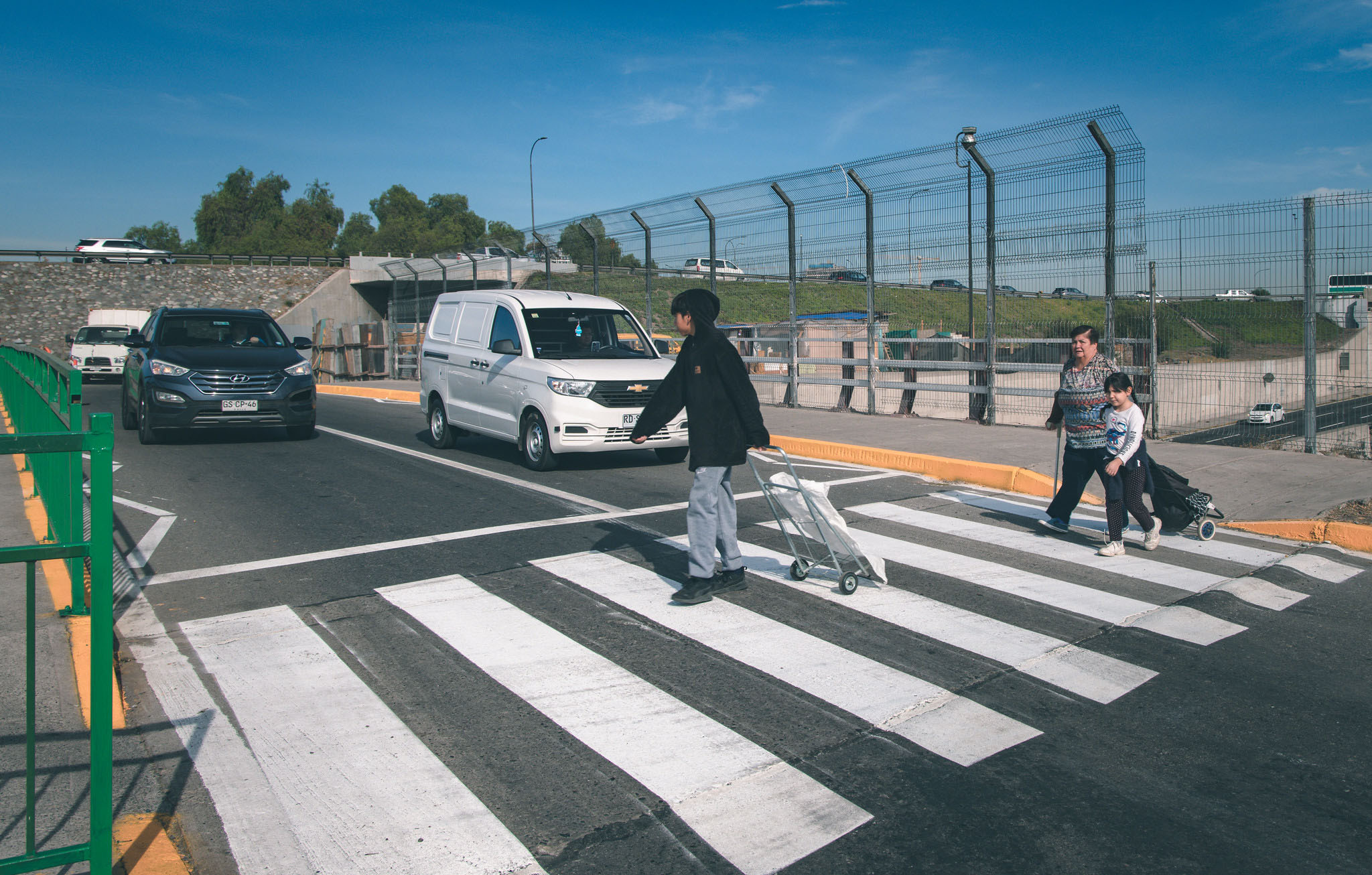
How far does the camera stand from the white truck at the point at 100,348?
3058cm

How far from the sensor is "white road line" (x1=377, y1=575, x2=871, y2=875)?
323 centimetres

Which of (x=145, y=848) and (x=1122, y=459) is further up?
(x=1122, y=459)

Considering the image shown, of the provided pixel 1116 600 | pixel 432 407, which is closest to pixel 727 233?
pixel 432 407

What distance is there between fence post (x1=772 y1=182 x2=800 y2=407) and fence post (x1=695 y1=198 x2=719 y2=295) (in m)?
1.66

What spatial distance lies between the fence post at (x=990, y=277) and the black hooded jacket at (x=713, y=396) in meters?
8.65

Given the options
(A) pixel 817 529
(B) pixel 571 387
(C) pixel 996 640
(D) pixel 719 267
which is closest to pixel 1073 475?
(A) pixel 817 529

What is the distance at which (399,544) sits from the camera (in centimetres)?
721

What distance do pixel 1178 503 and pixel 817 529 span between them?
9.91ft

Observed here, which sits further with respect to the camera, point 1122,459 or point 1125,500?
point 1125,500

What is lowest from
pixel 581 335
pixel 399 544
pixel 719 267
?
pixel 399 544

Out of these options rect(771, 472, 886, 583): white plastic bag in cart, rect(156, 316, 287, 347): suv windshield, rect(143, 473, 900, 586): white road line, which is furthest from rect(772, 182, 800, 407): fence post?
rect(771, 472, 886, 583): white plastic bag in cart

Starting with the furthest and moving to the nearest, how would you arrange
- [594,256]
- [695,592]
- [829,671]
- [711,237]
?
1. [594,256]
2. [711,237]
3. [695,592]
4. [829,671]

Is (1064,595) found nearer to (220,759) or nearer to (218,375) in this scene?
Result: (220,759)

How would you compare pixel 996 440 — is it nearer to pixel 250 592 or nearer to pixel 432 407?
pixel 432 407
